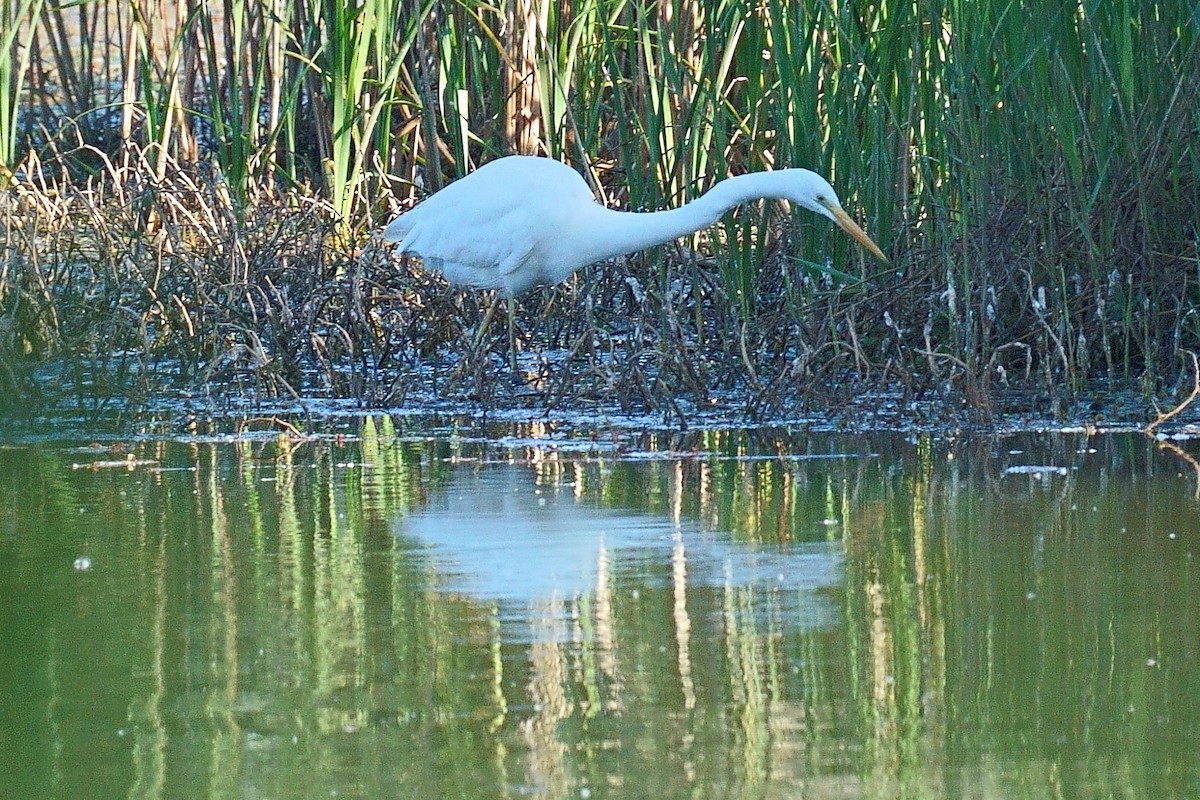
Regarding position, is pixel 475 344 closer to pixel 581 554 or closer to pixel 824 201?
pixel 824 201

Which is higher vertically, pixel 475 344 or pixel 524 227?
pixel 524 227

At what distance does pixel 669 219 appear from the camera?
6457 millimetres

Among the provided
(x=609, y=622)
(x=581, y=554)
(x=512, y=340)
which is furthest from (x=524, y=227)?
(x=609, y=622)

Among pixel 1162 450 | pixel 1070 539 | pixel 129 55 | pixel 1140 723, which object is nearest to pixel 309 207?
pixel 129 55

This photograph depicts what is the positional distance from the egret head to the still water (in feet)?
3.21

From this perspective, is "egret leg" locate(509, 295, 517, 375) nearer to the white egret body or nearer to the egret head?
the white egret body

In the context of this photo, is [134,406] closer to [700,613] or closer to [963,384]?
[963,384]

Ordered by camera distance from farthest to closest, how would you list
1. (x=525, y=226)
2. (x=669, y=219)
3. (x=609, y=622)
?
(x=525, y=226) → (x=669, y=219) → (x=609, y=622)

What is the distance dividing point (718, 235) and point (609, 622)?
3851mm

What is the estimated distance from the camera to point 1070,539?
4004 mm

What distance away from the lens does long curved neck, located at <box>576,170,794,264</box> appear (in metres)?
6.10

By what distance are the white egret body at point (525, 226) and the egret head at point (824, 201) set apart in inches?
8.9

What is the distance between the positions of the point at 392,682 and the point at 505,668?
178mm

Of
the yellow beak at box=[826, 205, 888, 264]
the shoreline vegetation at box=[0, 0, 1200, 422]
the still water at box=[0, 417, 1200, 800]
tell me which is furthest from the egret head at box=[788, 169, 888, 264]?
the still water at box=[0, 417, 1200, 800]
